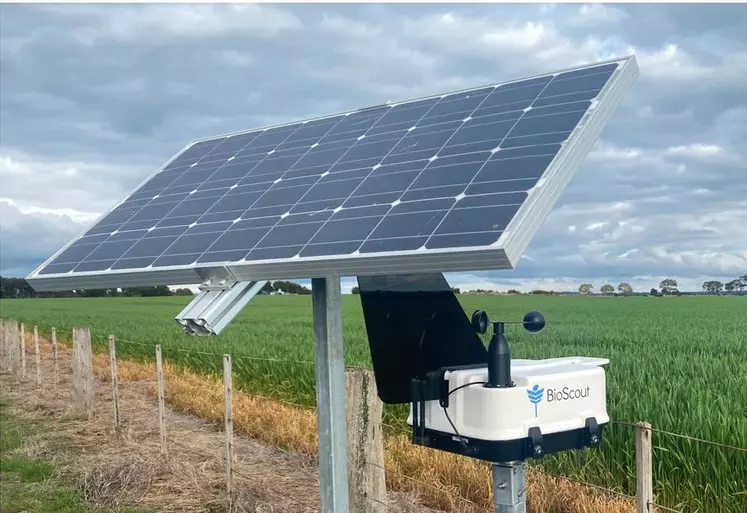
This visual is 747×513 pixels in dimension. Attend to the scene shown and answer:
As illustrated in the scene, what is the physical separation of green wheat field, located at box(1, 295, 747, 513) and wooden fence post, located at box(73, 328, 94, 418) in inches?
103

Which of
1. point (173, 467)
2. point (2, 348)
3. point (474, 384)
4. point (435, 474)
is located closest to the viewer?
point (474, 384)

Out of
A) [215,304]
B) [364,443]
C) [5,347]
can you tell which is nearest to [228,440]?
[364,443]

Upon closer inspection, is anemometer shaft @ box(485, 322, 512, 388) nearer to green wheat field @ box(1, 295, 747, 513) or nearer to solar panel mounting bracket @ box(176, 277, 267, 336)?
solar panel mounting bracket @ box(176, 277, 267, 336)

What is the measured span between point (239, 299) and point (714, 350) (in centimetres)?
1118

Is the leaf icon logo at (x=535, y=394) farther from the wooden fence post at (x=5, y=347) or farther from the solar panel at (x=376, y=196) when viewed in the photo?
the wooden fence post at (x=5, y=347)

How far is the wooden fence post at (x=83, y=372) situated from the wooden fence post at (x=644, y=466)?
8.90 m

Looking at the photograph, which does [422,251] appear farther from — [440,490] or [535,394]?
[440,490]

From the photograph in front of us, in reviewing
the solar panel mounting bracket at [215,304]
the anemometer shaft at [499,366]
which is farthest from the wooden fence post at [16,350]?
the anemometer shaft at [499,366]

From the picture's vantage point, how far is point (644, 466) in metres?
4.13

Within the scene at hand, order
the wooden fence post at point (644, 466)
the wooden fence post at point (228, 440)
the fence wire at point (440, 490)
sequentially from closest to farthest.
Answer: the wooden fence post at point (644, 466) → the fence wire at point (440, 490) → the wooden fence post at point (228, 440)

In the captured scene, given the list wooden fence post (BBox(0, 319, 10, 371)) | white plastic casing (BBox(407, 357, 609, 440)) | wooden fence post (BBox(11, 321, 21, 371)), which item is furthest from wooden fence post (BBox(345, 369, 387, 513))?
wooden fence post (BBox(0, 319, 10, 371))

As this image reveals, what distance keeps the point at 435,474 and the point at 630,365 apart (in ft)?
16.7

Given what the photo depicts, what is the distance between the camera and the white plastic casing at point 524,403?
330 cm

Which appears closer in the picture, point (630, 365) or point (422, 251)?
point (422, 251)
